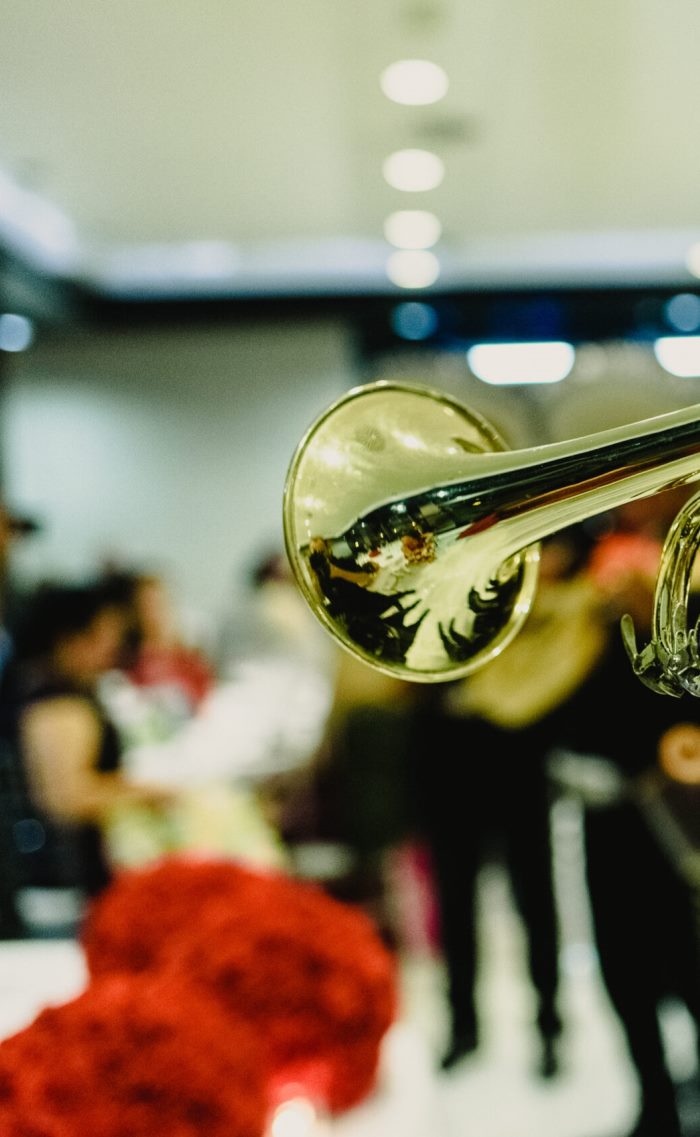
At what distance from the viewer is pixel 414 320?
499 centimetres

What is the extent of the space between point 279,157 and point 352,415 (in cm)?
268

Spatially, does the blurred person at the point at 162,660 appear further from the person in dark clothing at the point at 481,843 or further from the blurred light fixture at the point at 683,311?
the blurred light fixture at the point at 683,311

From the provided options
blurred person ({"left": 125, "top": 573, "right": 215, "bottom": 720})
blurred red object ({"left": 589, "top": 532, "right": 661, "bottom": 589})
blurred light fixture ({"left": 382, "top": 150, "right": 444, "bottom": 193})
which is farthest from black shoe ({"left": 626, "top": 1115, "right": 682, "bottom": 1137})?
blurred light fixture ({"left": 382, "top": 150, "right": 444, "bottom": 193})

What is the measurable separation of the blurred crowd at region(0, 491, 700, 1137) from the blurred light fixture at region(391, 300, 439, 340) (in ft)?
7.57

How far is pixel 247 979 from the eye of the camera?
0.75 meters

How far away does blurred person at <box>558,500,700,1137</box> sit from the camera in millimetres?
1657

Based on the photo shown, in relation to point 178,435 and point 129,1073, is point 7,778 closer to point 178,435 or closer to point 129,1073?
point 129,1073

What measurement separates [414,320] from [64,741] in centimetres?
342

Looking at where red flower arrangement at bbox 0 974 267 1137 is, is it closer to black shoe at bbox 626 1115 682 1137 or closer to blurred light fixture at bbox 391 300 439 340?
black shoe at bbox 626 1115 682 1137

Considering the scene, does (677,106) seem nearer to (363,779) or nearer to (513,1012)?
(363,779)

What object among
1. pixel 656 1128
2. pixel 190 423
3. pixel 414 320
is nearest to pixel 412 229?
pixel 414 320

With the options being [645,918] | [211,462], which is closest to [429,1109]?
[645,918]

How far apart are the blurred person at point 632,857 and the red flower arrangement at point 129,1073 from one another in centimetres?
109

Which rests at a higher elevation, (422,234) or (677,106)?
(422,234)
